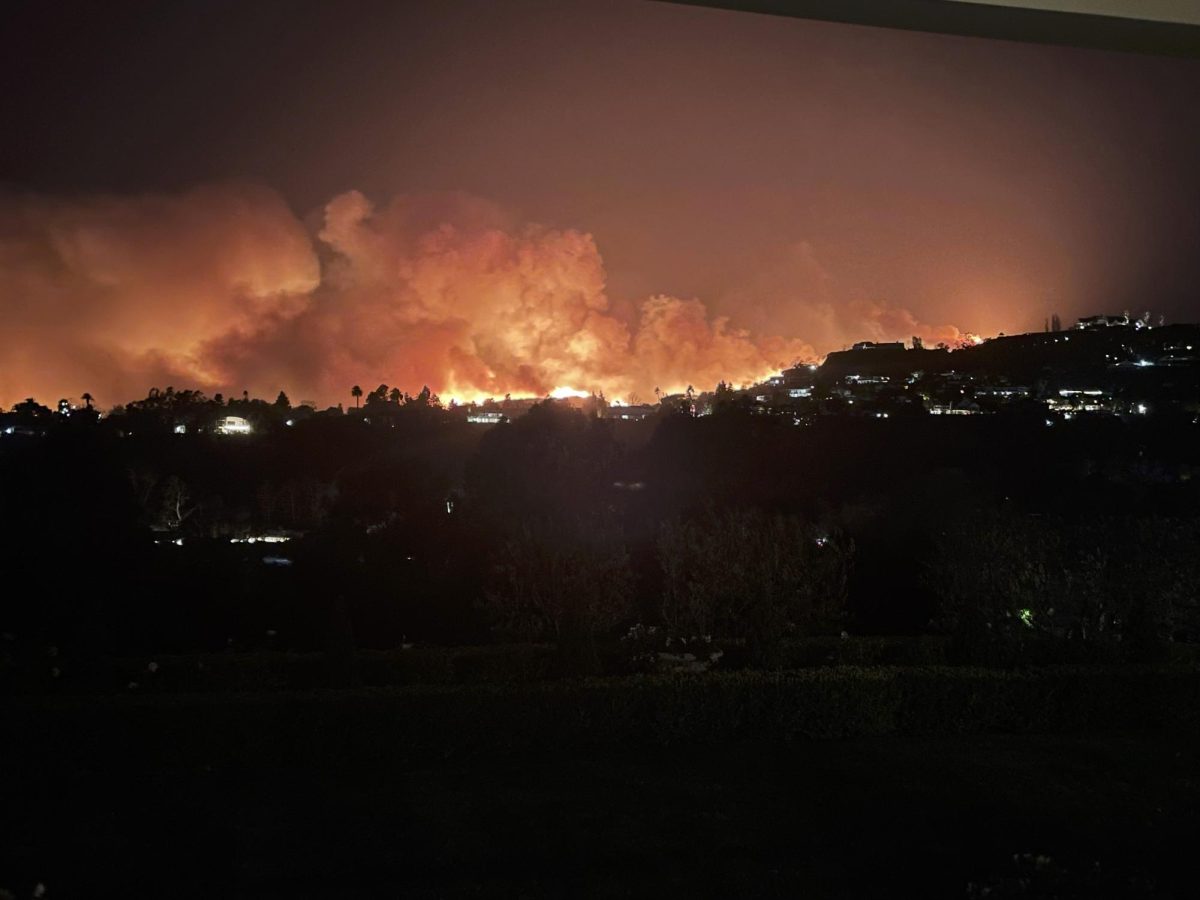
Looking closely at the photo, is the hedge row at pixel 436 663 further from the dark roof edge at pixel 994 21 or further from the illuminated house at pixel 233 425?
the illuminated house at pixel 233 425

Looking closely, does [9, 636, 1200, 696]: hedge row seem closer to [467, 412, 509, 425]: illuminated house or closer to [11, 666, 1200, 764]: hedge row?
[11, 666, 1200, 764]: hedge row

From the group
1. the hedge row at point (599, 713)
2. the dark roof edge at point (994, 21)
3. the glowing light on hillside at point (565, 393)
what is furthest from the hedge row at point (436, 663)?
the glowing light on hillside at point (565, 393)

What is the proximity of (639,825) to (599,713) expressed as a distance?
2.26 m

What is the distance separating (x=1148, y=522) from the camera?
14898mm

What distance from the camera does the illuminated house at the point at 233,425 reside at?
35.1 metres

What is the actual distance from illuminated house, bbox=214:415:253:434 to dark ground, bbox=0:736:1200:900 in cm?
2892

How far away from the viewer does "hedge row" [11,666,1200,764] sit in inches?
314

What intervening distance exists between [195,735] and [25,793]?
4.10 ft

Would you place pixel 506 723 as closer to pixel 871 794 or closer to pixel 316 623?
pixel 871 794

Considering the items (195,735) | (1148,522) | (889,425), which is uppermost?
(889,425)

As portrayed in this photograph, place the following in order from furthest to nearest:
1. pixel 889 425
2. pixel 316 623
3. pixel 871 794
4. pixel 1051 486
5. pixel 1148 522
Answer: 1. pixel 889 425
2. pixel 1051 486
3. pixel 316 623
4. pixel 1148 522
5. pixel 871 794

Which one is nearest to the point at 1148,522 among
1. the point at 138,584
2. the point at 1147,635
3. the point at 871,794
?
the point at 1147,635

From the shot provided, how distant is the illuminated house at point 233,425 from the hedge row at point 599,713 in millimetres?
28400

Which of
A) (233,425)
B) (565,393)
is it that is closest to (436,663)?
(565,393)
